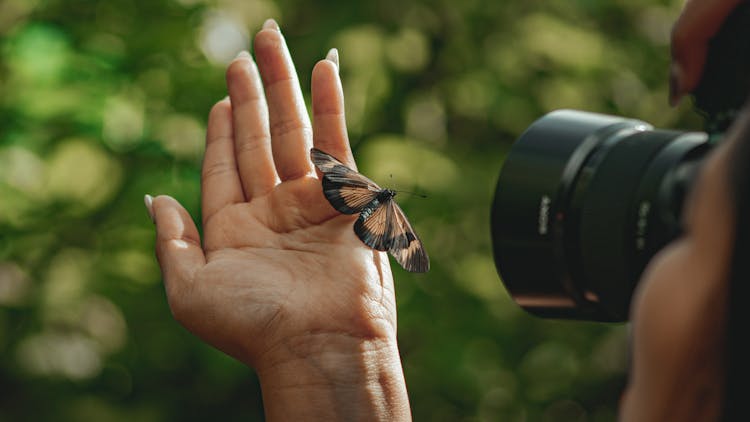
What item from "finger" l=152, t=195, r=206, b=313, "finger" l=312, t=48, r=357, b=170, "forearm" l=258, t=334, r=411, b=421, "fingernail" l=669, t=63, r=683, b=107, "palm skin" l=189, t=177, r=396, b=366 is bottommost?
"forearm" l=258, t=334, r=411, b=421

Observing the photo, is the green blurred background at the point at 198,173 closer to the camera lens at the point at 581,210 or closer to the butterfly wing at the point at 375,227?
the butterfly wing at the point at 375,227

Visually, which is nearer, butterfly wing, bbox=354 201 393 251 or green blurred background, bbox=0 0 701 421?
butterfly wing, bbox=354 201 393 251

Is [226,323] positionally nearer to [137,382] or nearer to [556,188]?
[556,188]

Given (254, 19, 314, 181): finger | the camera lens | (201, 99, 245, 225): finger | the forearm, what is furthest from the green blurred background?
the camera lens

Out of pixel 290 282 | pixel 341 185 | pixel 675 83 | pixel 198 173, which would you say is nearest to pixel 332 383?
pixel 290 282

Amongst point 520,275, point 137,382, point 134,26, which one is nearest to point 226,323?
point 520,275

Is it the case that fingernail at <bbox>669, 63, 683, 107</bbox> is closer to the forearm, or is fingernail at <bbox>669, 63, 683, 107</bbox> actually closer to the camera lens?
the camera lens

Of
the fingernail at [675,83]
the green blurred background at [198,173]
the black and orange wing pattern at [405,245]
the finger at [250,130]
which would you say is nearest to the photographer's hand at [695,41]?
the fingernail at [675,83]

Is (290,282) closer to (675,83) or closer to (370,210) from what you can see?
(370,210)
